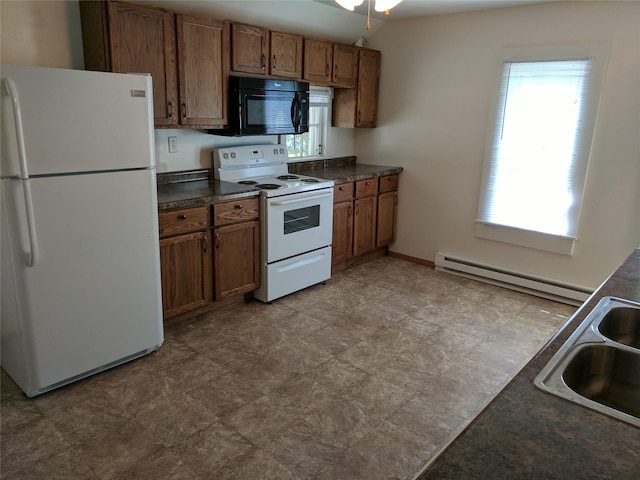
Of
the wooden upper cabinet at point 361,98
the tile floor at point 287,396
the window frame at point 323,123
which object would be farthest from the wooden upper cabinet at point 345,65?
the tile floor at point 287,396

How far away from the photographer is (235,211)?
344cm

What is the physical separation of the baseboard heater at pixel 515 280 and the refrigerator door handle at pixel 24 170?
11.7 ft

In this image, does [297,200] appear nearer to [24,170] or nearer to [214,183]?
[214,183]

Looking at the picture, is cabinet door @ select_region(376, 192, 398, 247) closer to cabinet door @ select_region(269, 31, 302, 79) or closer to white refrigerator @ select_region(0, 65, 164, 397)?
cabinet door @ select_region(269, 31, 302, 79)

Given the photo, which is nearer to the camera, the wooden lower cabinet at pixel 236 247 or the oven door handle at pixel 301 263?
the wooden lower cabinet at pixel 236 247

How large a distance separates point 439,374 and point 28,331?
2259mm

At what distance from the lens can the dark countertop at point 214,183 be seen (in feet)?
10.3

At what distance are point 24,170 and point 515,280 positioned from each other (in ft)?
12.4

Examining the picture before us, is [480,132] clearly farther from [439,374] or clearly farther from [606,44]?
[439,374]

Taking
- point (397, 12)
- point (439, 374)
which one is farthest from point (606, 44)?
point (439, 374)

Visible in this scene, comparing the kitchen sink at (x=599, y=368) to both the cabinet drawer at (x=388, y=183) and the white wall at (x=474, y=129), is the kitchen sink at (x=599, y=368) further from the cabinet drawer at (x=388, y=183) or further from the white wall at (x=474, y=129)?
the cabinet drawer at (x=388, y=183)

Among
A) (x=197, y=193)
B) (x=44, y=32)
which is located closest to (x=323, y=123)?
(x=197, y=193)

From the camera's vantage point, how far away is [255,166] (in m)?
4.13

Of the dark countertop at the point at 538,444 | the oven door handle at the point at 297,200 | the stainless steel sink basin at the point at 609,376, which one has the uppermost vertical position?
the oven door handle at the point at 297,200
